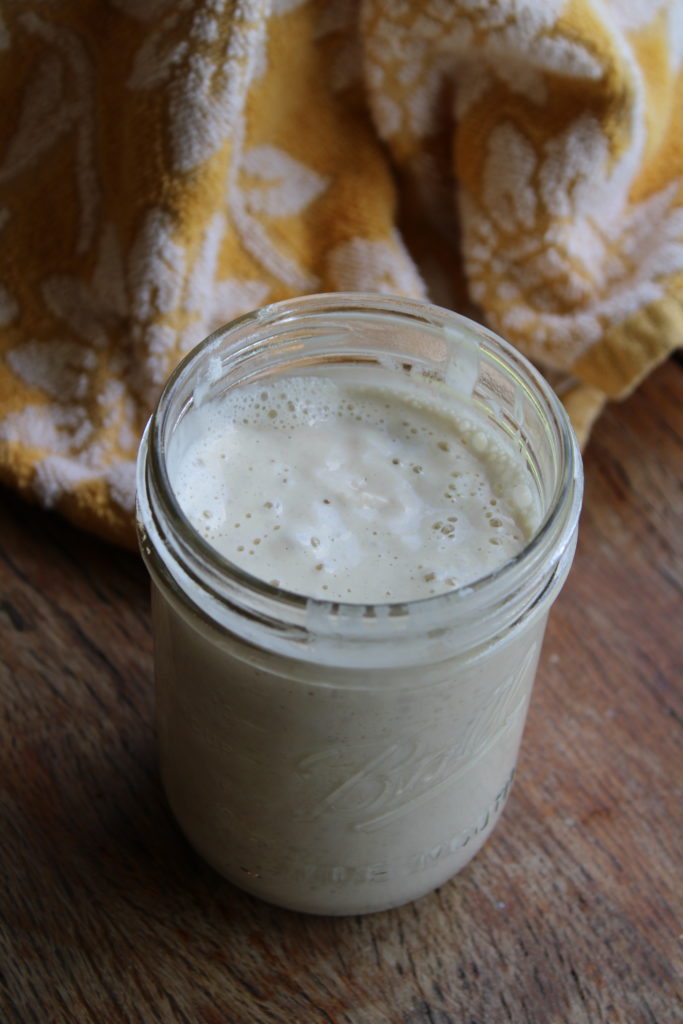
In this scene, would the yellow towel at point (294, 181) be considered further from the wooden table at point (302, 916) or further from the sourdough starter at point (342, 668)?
the sourdough starter at point (342, 668)

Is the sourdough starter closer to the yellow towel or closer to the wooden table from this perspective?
the wooden table

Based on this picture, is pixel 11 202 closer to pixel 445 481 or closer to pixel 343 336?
pixel 343 336

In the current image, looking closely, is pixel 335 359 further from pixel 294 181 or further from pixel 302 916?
pixel 302 916

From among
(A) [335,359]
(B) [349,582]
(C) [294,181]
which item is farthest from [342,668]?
(C) [294,181]

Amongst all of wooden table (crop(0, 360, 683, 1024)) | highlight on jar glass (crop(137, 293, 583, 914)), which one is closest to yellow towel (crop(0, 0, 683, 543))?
wooden table (crop(0, 360, 683, 1024))

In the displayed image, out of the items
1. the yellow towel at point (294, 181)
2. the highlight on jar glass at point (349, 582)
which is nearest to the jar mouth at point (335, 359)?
the highlight on jar glass at point (349, 582)

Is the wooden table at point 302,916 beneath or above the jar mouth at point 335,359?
beneath

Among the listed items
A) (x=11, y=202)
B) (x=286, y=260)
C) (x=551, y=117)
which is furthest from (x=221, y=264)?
(x=551, y=117)
